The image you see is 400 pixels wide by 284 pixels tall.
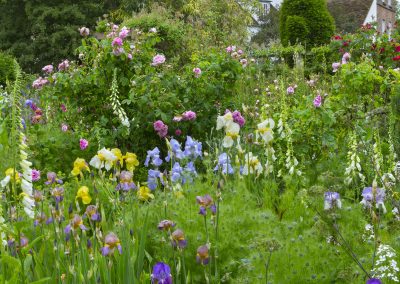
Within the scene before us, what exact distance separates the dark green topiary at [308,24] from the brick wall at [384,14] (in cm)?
1971

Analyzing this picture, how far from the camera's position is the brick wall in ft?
123

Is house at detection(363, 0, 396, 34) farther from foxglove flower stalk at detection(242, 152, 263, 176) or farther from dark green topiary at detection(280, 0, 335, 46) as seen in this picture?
foxglove flower stalk at detection(242, 152, 263, 176)

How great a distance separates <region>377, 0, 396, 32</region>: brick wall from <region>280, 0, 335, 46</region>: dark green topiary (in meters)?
19.7

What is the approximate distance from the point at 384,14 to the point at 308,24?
2310 centimetres

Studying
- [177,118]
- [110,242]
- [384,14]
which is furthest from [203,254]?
[384,14]

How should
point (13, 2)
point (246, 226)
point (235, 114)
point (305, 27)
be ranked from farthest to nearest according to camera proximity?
1. point (13, 2)
2. point (305, 27)
3. point (235, 114)
4. point (246, 226)

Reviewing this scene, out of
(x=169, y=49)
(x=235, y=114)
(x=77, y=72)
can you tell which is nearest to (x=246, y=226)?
(x=235, y=114)

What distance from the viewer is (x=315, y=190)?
2434 mm

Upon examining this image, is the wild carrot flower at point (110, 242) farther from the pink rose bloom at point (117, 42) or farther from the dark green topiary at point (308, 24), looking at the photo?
the dark green topiary at point (308, 24)

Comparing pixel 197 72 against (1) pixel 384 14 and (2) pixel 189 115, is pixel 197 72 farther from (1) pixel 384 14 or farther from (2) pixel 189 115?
(1) pixel 384 14

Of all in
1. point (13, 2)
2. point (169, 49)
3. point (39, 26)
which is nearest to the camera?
point (169, 49)

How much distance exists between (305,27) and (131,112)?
43.7 feet

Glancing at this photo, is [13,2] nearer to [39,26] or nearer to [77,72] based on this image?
[39,26]

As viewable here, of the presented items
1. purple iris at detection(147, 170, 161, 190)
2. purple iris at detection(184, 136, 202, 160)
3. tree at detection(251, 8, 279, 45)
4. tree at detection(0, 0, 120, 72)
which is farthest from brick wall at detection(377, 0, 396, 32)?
purple iris at detection(147, 170, 161, 190)
